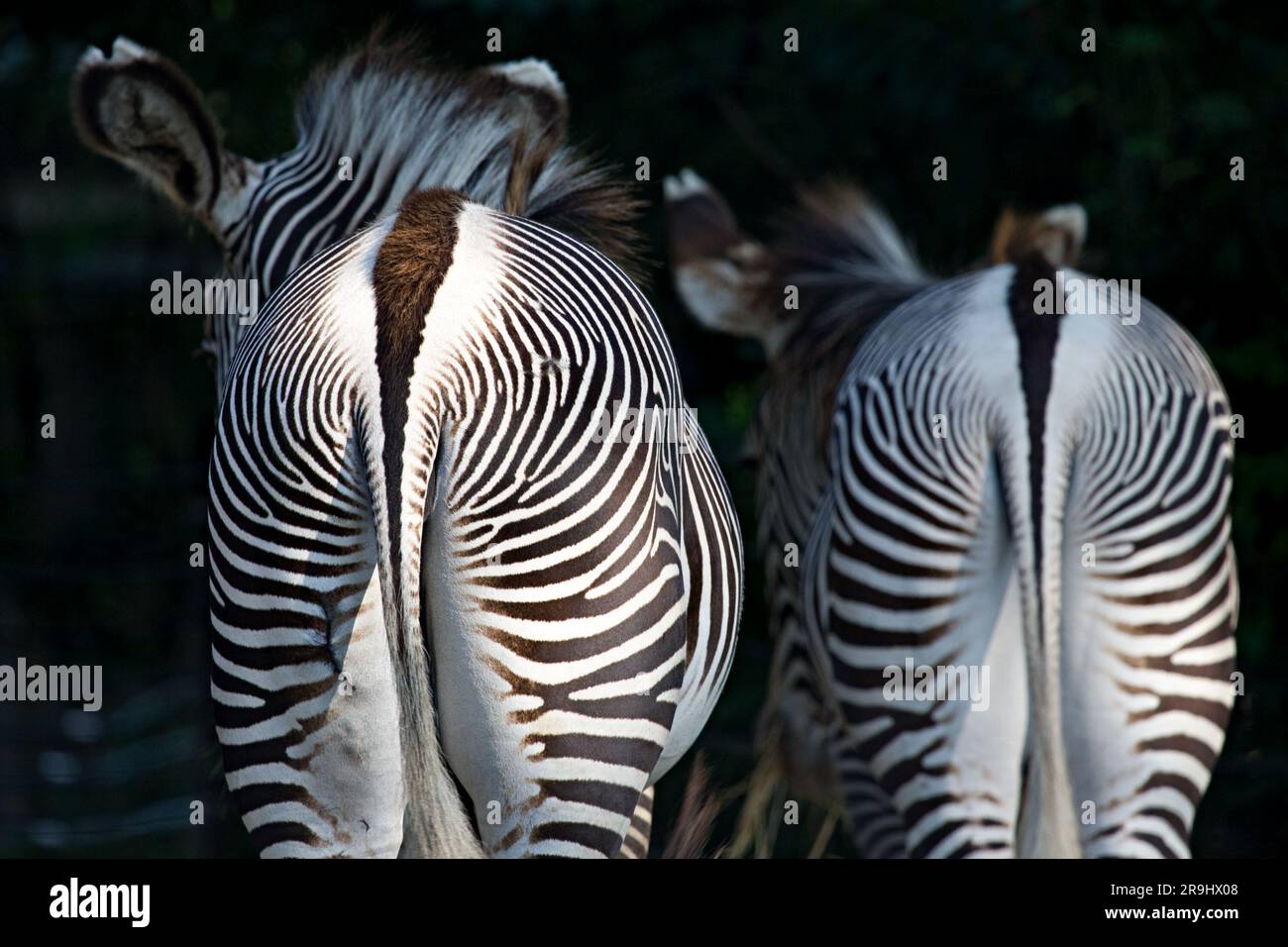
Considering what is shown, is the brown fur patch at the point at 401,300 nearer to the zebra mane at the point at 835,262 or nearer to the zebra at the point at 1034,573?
the zebra at the point at 1034,573

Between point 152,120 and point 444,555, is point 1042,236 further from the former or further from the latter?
point 444,555

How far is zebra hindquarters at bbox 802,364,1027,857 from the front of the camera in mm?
3336

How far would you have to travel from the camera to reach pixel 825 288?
4887mm

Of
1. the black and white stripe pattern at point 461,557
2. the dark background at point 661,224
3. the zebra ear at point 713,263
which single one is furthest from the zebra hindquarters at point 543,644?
the zebra ear at point 713,263

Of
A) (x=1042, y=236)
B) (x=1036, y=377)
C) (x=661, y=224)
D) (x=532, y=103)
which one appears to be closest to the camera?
(x=1036, y=377)

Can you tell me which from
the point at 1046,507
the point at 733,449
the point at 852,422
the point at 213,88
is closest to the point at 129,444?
the point at 213,88

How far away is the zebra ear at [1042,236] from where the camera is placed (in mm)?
4395

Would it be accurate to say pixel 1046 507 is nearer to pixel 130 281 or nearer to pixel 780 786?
pixel 780 786

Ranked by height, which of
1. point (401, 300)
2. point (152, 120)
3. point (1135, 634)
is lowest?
point (1135, 634)

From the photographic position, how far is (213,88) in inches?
273

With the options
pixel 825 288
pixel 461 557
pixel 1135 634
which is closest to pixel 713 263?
pixel 825 288

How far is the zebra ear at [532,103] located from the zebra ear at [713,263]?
1493 mm

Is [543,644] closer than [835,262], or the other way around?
[543,644]

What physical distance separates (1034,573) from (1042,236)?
185 cm
